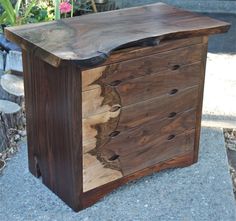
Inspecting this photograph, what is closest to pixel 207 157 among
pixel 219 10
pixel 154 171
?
pixel 154 171

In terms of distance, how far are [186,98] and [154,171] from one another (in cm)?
38

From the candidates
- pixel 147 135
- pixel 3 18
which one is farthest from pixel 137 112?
pixel 3 18

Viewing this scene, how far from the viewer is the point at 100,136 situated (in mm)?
2568

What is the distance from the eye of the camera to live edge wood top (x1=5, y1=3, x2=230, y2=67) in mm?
2348

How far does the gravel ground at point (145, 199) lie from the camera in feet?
8.72

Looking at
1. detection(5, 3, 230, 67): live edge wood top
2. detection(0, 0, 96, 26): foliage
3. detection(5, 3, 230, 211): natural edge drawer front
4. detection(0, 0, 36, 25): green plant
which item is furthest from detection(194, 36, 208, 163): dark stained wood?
detection(0, 0, 36, 25): green plant

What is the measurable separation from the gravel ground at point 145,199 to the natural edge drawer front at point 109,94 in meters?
0.06

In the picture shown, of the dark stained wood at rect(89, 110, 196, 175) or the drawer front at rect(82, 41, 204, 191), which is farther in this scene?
the dark stained wood at rect(89, 110, 196, 175)

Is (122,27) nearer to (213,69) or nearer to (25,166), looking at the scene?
(25,166)

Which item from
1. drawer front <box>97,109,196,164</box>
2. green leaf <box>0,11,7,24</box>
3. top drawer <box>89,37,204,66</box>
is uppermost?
top drawer <box>89,37,204,66</box>

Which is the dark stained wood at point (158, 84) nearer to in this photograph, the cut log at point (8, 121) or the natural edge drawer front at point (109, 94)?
the natural edge drawer front at point (109, 94)

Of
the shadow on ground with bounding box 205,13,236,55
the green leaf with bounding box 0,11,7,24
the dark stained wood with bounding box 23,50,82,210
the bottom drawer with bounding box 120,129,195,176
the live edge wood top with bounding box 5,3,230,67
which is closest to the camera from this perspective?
the live edge wood top with bounding box 5,3,230,67

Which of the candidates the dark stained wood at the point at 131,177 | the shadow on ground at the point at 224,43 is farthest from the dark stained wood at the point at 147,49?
the shadow on ground at the point at 224,43

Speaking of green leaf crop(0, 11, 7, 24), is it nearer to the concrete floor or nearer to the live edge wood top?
the concrete floor
